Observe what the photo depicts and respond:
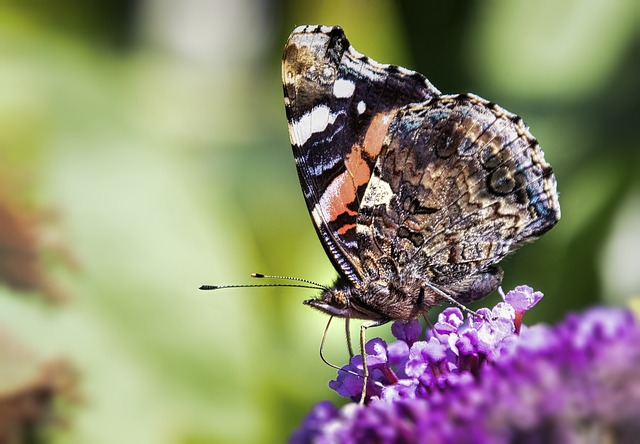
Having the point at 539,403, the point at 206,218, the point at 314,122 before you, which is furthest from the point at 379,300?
the point at 206,218

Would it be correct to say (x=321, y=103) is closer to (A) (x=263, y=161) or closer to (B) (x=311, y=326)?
(B) (x=311, y=326)

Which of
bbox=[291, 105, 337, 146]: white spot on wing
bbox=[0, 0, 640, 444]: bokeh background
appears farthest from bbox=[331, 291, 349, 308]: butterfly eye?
bbox=[0, 0, 640, 444]: bokeh background

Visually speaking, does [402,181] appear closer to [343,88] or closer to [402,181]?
[402,181]

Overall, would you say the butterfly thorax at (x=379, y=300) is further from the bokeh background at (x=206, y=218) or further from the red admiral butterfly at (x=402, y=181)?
the bokeh background at (x=206, y=218)

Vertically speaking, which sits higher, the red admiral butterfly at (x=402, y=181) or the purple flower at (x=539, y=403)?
the red admiral butterfly at (x=402, y=181)

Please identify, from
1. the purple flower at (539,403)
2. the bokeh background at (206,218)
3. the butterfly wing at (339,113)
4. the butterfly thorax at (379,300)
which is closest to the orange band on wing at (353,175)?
the butterfly wing at (339,113)

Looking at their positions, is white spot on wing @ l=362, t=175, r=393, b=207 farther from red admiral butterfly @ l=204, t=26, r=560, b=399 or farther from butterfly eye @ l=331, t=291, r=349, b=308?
butterfly eye @ l=331, t=291, r=349, b=308
